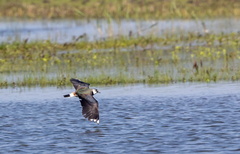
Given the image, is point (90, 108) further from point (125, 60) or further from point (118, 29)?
point (118, 29)

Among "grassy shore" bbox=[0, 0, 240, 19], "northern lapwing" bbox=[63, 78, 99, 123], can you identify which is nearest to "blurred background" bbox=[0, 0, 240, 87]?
"grassy shore" bbox=[0, 0, 240, 19]

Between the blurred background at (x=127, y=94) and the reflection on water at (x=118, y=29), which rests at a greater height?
the reflection on water at (x=118, y=29)

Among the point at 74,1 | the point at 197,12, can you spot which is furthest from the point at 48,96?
the point at 74,1

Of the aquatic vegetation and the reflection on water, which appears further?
the reflection on water

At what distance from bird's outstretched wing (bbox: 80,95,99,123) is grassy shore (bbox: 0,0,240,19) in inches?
1263

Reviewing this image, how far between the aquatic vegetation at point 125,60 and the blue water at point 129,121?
0.91m

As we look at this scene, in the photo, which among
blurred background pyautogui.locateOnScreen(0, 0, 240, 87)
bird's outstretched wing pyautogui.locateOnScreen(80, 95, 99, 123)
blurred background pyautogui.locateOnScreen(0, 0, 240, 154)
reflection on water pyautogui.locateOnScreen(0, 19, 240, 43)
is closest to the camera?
blurred background pyautogui.locateOnScreen(0, 0, 240, 154)

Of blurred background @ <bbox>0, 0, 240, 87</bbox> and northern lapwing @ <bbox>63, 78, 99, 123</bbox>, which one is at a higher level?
blurred background @ <bbox>0, 0, 240, 87</bbox>

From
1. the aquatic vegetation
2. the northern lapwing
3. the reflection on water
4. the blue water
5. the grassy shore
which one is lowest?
the blue water

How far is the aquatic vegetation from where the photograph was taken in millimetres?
19766

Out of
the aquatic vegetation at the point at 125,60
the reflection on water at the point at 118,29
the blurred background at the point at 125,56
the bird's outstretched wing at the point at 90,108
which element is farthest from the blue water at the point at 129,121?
the reflection on water at the point at 118,29

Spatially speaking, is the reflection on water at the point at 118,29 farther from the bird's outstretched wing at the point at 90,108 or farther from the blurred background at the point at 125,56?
the bird's outstretched wing at the point at 90,108

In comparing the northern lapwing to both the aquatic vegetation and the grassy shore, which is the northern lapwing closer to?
the aquatic vegetation

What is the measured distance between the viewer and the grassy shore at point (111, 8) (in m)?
47.5
